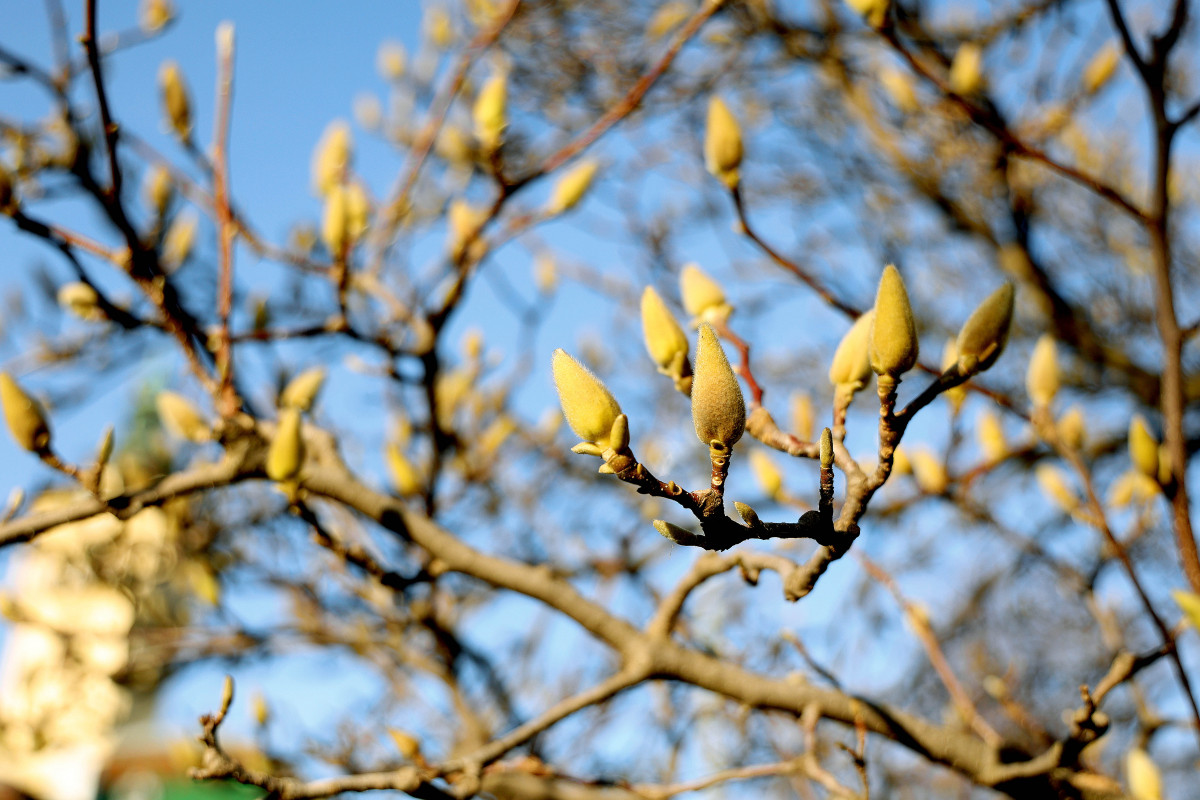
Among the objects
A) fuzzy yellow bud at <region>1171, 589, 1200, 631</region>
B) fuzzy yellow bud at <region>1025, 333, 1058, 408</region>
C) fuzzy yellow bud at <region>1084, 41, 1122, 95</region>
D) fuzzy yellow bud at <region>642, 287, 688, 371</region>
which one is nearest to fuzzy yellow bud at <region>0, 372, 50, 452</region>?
fuzzy yellow bud at <region>642, 287, 688, 371</region>

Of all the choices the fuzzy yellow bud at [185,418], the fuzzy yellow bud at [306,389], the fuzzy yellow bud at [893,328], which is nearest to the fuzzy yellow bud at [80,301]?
the fuzzy yellow bud at [185,418]

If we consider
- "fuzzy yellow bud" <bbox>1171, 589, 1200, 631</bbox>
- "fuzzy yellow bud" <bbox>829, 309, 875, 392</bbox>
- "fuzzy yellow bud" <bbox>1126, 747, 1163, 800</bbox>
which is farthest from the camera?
"fuzzy yellow bud" <bbox>1126, 747, 1163, 800</bbox>

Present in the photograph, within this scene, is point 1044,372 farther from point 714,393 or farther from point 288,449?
point 288,449

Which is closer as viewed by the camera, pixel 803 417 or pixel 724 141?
pixel 724 141

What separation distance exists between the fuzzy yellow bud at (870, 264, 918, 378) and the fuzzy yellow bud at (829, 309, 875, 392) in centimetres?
17

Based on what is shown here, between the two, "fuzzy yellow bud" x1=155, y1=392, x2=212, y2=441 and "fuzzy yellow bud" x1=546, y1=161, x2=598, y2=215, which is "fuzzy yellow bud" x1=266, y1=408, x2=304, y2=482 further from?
"fuzzy yellow bud" x1=546, y1=161, x2=598, y2=215

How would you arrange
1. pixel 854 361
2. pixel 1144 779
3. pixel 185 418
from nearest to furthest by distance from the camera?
pixel 854 361 → pixel 1144 779 → pixel 185 418

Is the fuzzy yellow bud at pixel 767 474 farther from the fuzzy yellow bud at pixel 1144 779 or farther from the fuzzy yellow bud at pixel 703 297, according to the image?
the fuzzy yellow bud at pixel 1144 779

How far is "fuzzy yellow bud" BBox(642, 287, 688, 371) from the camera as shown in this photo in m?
0.99

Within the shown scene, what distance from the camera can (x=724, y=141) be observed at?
1.24 m

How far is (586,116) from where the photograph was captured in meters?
3.55

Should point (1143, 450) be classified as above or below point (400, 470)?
below

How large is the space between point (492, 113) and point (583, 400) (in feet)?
3.60

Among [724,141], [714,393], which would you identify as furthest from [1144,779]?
[724,141]
